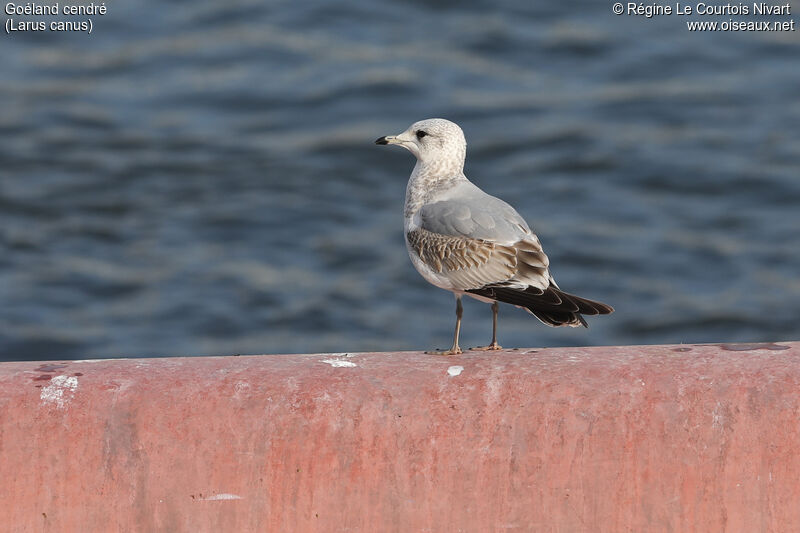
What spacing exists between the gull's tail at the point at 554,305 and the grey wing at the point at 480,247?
3 cm

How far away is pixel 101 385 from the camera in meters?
3.72

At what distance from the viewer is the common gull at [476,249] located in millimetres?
4609

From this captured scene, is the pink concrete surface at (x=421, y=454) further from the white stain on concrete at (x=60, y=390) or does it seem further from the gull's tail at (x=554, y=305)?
the gull's tail at (x=554, y=305)

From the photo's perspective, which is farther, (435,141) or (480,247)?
(435,141)

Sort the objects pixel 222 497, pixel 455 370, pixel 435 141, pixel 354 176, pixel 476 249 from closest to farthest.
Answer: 1. pixel 222 497
2. pixel 455 370
3. pixel 476 249
4. pixel 435 141
5. pixel 354 176

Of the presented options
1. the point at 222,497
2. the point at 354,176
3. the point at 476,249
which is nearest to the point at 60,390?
the point at 222,497

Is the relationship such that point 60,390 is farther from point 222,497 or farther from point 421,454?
point 421,454

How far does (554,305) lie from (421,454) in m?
1.16

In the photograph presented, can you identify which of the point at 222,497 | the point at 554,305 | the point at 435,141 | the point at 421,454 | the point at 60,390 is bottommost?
the point at 222,497

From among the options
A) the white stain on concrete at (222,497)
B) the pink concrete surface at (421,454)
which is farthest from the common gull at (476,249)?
the white stain on concrete at (222,497)

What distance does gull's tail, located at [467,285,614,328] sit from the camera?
448 cm

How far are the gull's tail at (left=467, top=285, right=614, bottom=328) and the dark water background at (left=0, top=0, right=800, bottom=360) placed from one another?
215 inches

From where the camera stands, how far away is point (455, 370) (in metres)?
3.79

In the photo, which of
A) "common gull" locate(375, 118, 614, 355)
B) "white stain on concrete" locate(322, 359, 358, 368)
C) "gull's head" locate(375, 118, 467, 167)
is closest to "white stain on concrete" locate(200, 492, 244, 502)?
"white stain on concrete" locate(322, 359, 358, 368)
